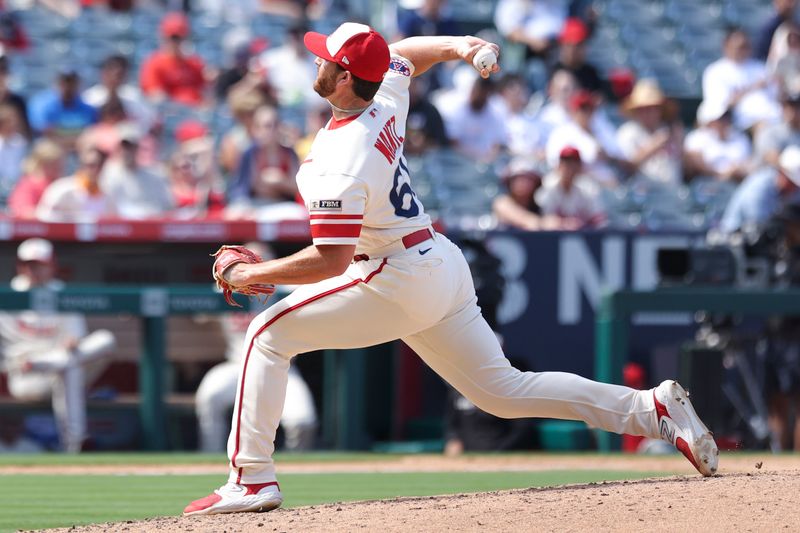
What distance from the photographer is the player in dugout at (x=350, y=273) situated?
4684 millimetres

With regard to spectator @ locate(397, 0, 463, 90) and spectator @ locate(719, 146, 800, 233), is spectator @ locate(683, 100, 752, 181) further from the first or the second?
spectator @ locate(397, 0, 463, 90)

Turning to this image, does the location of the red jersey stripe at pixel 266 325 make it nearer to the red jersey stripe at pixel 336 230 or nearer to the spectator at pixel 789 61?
the red jersey stripe at pixel 336 230

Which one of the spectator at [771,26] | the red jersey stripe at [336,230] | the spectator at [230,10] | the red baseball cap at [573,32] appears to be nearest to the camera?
the red jersey stripe at [336,230]

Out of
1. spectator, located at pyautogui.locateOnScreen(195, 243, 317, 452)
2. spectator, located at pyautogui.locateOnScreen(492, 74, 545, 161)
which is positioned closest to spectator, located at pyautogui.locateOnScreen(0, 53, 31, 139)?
spectator, located at pyautogui.locateOnScreen(195, 243, 317, 452)

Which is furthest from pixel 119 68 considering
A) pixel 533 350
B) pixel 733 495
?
pixel 733 495

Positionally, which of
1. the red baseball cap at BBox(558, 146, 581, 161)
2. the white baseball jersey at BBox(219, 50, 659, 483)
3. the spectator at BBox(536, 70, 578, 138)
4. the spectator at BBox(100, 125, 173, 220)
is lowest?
the white baseball jersey at BBox(219, 50, 659, 483)

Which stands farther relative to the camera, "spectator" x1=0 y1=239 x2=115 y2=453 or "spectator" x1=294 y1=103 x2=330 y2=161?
"spectator" x1=294 y1=103 x2=330 y2=161

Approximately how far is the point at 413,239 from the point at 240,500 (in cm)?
109

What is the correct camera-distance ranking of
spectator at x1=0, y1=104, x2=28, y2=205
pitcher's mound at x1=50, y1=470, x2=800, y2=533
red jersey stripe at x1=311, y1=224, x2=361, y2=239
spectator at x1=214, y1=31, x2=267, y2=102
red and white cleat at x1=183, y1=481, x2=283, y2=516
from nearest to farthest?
pitcher's mound at x1=50, y1=470, x2=800, y2=533
red jersey stripe at x1=311, y1=224, x2=361, y2=239
red and white cleat at x1=183, y1=481, x2=283, y2=516
spectator at x1=0, y1=104, x2=28, y2=205
spectator at x1=214, y1=31, x2=267, y2=102

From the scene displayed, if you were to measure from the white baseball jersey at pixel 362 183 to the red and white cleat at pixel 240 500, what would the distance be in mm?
900

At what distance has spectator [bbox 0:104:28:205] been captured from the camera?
34.5 feet

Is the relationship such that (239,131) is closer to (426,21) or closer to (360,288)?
→ (426,21)

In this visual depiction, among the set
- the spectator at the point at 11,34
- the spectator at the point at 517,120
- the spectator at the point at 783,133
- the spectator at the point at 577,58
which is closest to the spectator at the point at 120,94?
the spectator at the point at 11,34

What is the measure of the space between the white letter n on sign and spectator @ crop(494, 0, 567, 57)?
12.7 feet
